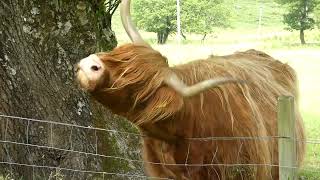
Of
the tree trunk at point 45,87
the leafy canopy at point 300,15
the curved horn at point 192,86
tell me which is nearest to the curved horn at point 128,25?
the curved horn at point 192,86

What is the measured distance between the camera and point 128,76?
3.99 m

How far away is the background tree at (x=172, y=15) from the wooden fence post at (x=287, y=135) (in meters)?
41.1

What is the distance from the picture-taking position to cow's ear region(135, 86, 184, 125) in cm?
408

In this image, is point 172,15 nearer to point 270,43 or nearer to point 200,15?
point 200,15

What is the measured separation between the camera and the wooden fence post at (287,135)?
12.3 ft

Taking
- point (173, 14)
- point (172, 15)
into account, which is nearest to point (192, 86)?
point (172, 15)

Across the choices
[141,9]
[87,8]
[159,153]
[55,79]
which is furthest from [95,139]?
[141,9]

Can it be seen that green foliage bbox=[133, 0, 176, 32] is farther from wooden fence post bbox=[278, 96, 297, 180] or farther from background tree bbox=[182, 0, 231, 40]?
wooden fence post bbox=[278, 96, 297, 180]

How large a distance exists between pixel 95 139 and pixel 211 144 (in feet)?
6.61

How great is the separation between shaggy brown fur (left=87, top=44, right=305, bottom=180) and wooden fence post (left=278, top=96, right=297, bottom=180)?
614mm

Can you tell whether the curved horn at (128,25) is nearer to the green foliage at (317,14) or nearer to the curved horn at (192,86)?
the curved horn at (192,86)

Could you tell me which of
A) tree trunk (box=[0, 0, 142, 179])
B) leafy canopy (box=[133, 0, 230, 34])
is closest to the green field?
leafy canopy (box=[133, 0, 230, 34])

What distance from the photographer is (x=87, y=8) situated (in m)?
6.07

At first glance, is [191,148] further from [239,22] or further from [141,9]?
[239,22]
